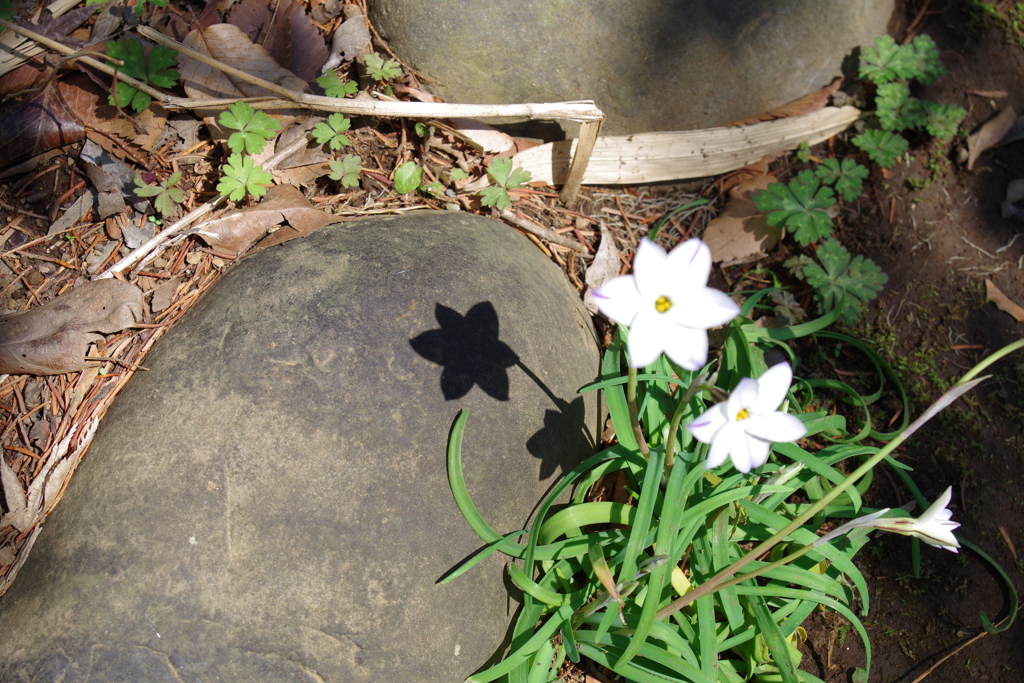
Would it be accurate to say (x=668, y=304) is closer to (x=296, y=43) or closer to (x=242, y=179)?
(x=242, y=179)

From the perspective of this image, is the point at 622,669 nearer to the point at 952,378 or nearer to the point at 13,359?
the point at 952,378

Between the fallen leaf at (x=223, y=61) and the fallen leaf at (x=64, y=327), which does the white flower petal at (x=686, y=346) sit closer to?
the fallen leaf at (x=64, y=327)

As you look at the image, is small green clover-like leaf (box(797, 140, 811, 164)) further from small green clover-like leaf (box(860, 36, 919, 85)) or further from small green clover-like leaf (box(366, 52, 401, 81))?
small green clover-like leaf (box(366, 52, 401, 81))

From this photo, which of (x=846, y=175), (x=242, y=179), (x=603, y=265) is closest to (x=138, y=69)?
(x=242, y=179)

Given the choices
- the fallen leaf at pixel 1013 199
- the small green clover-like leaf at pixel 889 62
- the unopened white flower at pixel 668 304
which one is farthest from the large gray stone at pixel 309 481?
the fallen leaf at pixel 1013 199

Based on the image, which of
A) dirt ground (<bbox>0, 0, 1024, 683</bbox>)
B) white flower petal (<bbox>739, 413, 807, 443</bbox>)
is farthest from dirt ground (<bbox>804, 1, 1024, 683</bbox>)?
white flower petal (<bbox>739, 413, 807, 443</bbox>)

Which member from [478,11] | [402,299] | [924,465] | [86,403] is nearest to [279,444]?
[402,299]
